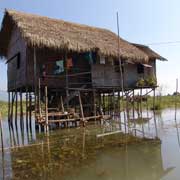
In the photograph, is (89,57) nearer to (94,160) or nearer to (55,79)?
(55,79)

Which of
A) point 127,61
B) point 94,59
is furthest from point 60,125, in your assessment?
point 127,61

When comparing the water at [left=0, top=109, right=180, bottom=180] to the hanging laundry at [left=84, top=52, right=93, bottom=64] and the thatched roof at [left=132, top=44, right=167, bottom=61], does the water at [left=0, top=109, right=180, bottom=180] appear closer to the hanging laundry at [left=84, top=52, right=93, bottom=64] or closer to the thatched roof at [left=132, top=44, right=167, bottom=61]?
the hanging laundry at [left=84, top=52, right=93, bottom=64]

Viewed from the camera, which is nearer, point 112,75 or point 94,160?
point 94,160

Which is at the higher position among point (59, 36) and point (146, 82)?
point (59, 36)

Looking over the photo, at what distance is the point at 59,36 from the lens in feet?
51.9

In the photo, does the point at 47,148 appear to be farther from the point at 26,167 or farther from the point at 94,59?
the point at 94,59

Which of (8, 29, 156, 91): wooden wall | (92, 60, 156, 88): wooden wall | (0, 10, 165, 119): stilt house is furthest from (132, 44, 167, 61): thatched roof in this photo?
(8, 29, 156, 91): wooden wall

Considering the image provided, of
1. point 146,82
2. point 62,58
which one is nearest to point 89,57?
point 62,58

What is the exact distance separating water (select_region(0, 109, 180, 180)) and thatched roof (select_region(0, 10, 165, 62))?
517 cm

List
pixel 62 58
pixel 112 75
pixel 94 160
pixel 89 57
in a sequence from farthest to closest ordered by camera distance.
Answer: pixel 112 75 < pixel 89 57 < pixel 62 58 < pixel 94 160

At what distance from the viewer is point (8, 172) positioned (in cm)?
742

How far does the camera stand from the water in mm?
7027

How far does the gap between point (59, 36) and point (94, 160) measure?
29.0 feet

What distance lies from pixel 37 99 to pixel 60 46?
9.10 ft
